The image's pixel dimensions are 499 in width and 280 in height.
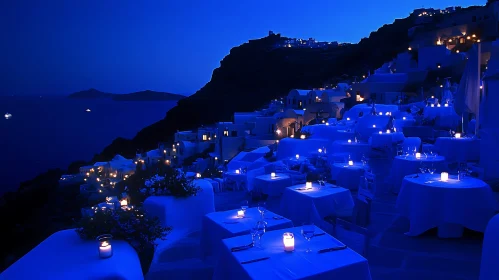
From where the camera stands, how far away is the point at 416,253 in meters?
5.03

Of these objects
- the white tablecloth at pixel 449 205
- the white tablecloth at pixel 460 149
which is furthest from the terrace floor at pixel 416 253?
the white tablecloth at pixel 460 149

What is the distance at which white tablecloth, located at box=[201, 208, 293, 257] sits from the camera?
4383 millimetres

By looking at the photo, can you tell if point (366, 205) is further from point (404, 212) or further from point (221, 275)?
point (221, 275)

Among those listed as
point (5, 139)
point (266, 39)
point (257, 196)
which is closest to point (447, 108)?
point (257, 196)

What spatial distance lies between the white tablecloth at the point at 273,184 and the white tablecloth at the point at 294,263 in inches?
188

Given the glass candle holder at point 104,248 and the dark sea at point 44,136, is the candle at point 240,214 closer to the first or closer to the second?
the glass candle holder at point 104,248

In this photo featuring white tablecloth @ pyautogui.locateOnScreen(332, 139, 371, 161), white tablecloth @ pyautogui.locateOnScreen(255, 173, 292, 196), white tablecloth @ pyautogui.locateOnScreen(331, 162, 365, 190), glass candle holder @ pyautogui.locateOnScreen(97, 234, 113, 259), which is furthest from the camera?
white tablecloth @ pyautogui.locateOnScreen(332, 139, 371, 161)

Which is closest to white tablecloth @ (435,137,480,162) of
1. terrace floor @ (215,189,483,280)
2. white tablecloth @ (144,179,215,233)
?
terrace floor @ (215,189,483,280)

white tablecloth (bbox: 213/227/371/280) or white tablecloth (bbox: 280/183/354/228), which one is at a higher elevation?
white tablecloth (bbox: 213/227/371/280)

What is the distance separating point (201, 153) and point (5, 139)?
58.8 meters

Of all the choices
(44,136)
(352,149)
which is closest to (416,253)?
(352,149)

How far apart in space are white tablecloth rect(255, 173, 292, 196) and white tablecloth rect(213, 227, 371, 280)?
15.6ft

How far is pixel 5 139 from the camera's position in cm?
7650

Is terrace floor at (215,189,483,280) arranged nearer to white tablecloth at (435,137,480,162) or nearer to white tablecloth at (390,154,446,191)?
white tablecloth at (390,154,446,191)
